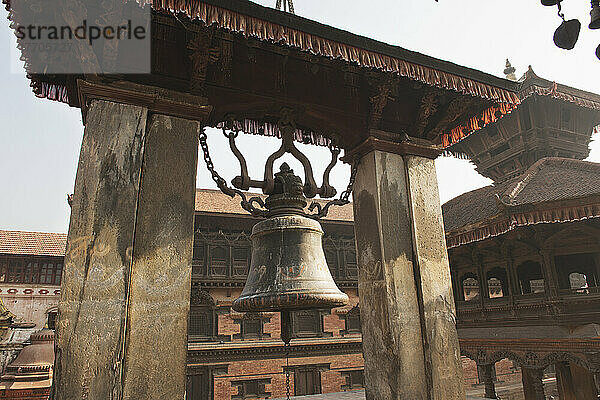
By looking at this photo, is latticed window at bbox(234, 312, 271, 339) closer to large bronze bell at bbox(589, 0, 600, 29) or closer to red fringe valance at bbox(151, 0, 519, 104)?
Result: red fringe valance at bbox(151, 0, 519, 104)

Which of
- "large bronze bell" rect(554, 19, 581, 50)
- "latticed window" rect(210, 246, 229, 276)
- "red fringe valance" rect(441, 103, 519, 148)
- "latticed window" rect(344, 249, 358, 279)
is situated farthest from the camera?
"latticed window" rect(344, 249, 358, 279)

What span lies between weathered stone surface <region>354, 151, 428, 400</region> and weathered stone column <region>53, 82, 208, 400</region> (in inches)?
71.9

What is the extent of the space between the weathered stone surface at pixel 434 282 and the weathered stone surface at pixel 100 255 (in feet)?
8.75

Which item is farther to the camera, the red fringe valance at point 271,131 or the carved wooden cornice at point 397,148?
the red fringe valance at point 271,131

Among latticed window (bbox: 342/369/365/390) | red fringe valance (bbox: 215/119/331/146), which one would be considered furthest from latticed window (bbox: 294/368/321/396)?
red fringe valance (bbox: 215/119/331/146)

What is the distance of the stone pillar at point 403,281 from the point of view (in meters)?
3.77

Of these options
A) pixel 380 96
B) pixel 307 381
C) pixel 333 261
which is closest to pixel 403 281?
pixel 380 96

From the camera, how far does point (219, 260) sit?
1989 centimetres

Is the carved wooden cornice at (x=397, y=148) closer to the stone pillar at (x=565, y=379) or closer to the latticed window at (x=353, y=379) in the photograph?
the stone pillar at (x=565, y=379)

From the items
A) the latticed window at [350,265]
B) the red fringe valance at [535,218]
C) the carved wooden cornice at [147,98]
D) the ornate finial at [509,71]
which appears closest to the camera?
the carved wooden cornice at [147,98]

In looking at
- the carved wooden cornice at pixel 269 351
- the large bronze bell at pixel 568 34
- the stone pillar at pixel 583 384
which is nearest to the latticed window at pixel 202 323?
the carved wooden cornice at pixel 269 351

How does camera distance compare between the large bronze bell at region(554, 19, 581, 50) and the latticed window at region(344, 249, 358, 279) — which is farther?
the latticed window at region(344, 249, 358, 279)

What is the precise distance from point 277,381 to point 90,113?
18.1m

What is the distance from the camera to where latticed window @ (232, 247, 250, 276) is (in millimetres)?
19969
